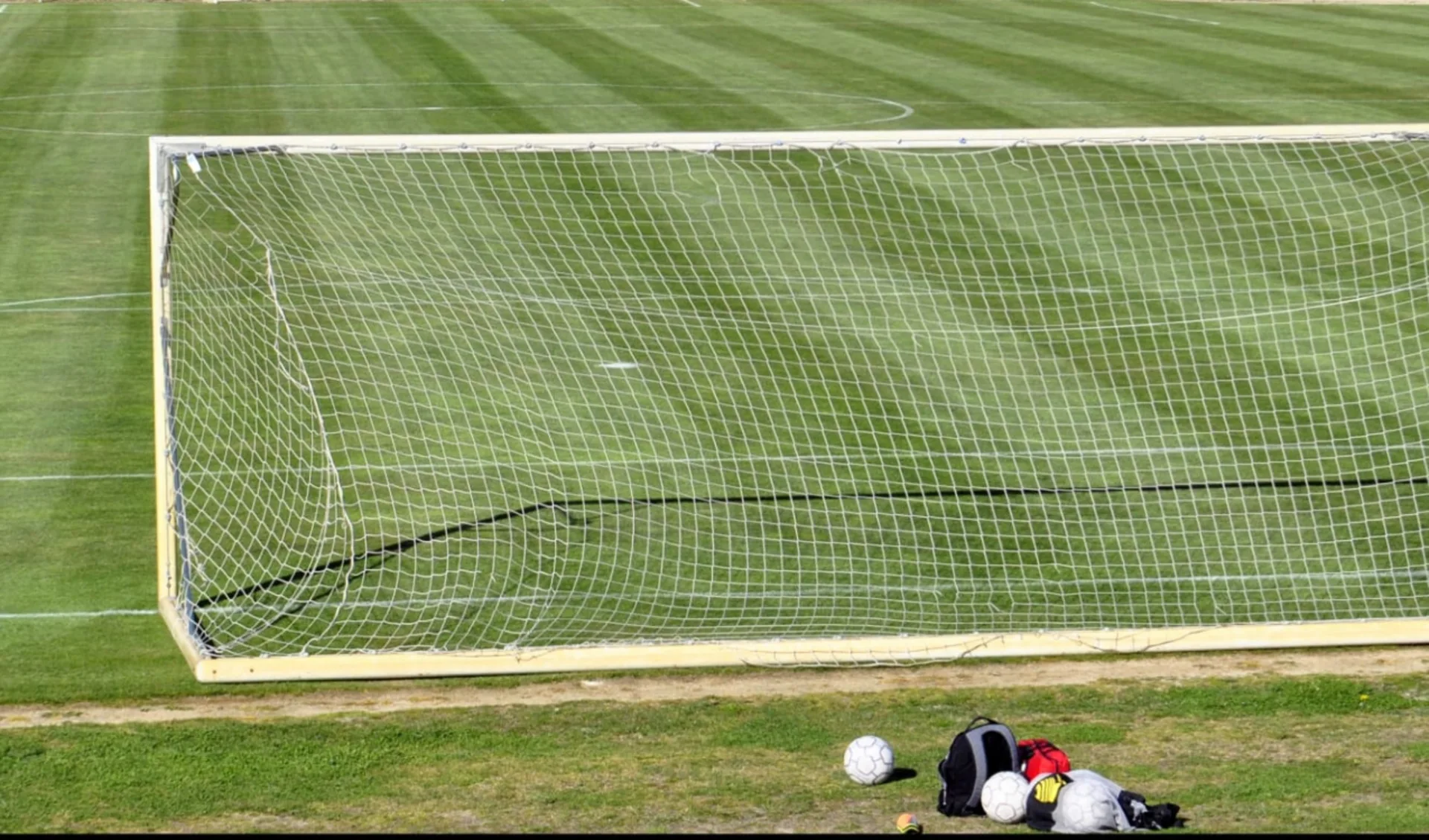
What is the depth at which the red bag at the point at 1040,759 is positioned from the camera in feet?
27.1

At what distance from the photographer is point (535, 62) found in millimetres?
31844

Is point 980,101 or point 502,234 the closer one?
point 502,234

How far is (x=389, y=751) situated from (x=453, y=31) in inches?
1123

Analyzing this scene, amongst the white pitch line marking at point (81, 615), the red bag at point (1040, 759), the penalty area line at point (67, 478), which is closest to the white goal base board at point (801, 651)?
the white pitch line marking at point (81, 615)

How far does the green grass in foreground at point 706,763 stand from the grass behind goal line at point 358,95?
3.78 ft

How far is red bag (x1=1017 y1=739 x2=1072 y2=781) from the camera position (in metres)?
8.27

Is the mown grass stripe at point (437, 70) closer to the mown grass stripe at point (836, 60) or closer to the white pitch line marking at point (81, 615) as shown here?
the mown grass stripe at point (836, 60)

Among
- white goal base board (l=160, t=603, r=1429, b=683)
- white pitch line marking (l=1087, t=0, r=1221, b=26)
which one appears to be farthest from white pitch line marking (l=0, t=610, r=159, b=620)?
white pitch line marking (l=1087, t=0, r=1221, b=26)

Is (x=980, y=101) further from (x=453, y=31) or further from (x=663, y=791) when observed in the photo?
(x=663, y=791)

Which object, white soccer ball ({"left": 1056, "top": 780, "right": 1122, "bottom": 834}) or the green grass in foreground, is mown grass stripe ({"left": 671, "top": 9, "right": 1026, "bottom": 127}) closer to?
the green grass in foreground

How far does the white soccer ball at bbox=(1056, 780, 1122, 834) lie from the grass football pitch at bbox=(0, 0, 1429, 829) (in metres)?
0.68

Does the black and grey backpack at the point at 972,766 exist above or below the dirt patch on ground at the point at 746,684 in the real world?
above

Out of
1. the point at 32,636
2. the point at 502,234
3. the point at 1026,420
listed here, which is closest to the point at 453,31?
the point at 502,234

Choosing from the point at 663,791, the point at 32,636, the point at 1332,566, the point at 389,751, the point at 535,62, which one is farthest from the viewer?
the point at 535,62
